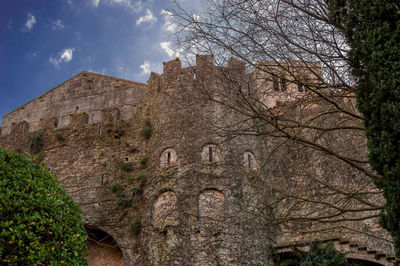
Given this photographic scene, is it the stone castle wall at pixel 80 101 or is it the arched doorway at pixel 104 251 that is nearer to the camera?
the arched doorway at pixel 104 251

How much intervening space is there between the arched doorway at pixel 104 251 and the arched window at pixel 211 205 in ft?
10.7

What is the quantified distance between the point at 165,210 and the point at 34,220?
6.85 metres

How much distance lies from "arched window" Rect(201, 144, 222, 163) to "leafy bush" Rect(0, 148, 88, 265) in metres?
6.79

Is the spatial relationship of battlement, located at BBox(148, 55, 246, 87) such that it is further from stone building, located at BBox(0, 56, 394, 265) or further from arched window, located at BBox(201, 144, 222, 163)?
arched window, located at BBox(201, 144, 222, 163)

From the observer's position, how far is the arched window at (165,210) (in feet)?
42.3

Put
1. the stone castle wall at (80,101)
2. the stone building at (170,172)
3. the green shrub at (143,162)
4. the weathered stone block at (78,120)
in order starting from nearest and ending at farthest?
the stone building at (170,172) < the green shrub at (143,162) < the weathered stone block at (78,120) < the stone castle wall at (80,101)

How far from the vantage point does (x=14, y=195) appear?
21.7ft

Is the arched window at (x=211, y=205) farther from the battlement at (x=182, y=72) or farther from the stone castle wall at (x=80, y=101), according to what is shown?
the stone castle wall at (x=80, y=101)

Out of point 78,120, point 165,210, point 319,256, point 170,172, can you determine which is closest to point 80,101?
point 78,120

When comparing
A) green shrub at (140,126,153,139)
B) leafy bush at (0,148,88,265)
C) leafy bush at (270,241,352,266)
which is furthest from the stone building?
leafy bush at (0,148,88,265)

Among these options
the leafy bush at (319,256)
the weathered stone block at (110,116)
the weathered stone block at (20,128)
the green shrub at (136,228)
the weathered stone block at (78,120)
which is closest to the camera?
the leafy bush at (319,256)

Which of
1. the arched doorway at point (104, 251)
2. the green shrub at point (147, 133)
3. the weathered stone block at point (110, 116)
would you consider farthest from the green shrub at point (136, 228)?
the weathered stone block at point (110, 116)

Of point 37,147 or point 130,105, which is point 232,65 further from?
point 37,147

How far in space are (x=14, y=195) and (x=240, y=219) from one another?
7.52 meters
